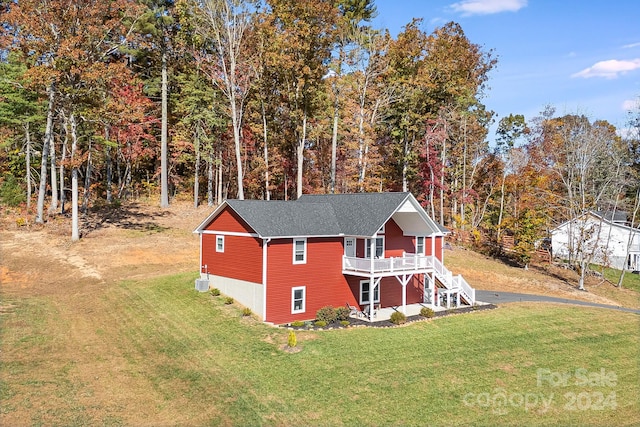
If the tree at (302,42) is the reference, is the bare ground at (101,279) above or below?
below

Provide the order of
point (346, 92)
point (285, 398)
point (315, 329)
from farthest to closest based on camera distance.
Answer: point (346, 92), point (315, 329), point (285, 398)

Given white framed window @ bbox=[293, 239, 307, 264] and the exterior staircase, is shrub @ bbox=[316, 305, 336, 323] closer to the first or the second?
white framed window @ bbox=[293, 239, 307, 264]

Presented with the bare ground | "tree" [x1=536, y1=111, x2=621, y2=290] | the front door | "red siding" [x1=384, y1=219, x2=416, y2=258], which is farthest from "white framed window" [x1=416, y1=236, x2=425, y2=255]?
"tree" [x1=536, y1=111, x2=621, y2=290]

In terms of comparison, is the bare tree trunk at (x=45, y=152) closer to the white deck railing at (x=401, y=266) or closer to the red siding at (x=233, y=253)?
the red siding at (x=233, y=253)

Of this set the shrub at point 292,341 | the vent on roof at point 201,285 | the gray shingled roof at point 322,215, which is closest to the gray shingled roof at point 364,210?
the gray shingled roof at point 322,215

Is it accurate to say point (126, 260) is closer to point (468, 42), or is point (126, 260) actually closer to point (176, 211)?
point (176, 211)

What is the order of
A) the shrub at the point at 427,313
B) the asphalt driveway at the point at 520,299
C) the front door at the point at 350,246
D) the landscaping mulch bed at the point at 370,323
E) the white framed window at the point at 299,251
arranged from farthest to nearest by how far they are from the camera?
the asphalt driveway at the point at 520,299
the front door at the point at 350,246
the shrub at the point at 427,313
the white framed window at the point at 299,251
the landscaping mulch bed at the point at 370,323

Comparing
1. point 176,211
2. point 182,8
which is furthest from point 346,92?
point 176,211
